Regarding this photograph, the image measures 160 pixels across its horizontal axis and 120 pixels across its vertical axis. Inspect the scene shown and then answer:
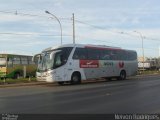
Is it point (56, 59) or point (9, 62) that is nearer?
point (56, 59)

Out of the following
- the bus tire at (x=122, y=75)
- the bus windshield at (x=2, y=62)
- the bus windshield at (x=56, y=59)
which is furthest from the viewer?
→ the bus windshield at (x=2, y=62)

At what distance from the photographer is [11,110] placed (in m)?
14.1

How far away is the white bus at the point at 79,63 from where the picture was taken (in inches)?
1201

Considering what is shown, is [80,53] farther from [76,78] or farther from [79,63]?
[76,78]

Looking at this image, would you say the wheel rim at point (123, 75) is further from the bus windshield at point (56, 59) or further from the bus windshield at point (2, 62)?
the bus windshield at point (2, 62)

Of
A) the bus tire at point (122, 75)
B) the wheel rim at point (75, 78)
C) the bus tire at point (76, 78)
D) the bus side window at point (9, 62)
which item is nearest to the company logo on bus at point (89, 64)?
the bus tire at point (76, 78)

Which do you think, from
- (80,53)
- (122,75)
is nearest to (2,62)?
(122,75)

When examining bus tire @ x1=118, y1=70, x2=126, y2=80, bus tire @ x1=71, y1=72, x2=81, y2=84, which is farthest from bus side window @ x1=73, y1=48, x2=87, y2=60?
bus tire @ x1=118, y1=70, x2=126, y2=80

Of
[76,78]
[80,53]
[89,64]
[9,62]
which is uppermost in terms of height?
[80,53]

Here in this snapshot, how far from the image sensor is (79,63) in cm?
3222

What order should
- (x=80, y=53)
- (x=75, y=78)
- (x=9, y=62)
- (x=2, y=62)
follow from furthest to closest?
(x=9, y=62)
(x=2, y=62)
(x=80, y=53)
(x=75, y=78)

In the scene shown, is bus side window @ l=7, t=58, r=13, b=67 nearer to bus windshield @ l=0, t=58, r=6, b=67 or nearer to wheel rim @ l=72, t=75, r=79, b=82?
bus windshield @ l=0, t=58, r=6, b=67

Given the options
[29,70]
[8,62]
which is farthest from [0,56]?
[29,70]

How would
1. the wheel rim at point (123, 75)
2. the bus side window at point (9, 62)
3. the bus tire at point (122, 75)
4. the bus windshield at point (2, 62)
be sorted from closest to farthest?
the bus tire at point (122, 75), the wheel rim at point (123, 75), the bus windshield at point (2, 62), the bus side window at point (9, 62)
